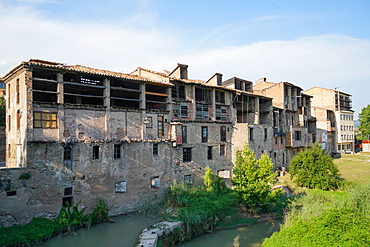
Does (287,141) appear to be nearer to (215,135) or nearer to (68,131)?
(215,135)

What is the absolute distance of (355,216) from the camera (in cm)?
1555

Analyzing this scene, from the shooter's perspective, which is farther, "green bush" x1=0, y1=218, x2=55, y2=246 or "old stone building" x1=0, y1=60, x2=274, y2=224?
"old stone building" x1=0, y1=60, x2=274, y2=224

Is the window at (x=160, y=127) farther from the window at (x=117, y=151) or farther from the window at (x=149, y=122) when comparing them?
the window at (x=117, y=151)

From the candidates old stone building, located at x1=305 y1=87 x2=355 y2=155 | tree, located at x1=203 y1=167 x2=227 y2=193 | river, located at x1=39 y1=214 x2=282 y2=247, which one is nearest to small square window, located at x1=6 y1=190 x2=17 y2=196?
river, located at x1=39 y1=214 x2=282 y2=247

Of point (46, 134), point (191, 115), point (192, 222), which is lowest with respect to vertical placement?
point (192, 222)

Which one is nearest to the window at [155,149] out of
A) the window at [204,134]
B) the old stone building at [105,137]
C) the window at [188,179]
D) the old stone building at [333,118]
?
the old stone building at [105,137]

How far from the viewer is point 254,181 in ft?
65.6

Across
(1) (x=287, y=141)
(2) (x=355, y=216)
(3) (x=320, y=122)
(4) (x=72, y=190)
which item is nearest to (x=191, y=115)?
(4) (x=72, y=190)

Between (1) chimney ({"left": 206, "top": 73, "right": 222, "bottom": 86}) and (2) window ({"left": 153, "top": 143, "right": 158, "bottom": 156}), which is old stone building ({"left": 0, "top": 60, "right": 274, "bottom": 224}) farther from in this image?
(1) chimney ({"left": 206, "top": 73, "right": 222, "bottom": 86})

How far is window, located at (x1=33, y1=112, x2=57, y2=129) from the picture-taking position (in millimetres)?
16969

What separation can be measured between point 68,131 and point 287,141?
30.0m

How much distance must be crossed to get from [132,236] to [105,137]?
753 cm

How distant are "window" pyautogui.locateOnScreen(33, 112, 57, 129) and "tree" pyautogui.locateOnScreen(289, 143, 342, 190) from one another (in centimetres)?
2411

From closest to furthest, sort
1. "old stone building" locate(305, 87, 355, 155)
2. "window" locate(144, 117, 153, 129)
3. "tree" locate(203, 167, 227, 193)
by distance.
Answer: "window" locate(144, 117, 153, 129) < "tree" locate(203, 167, 227, 193) < "old stone building" locate(305, 87, 355, 155)
